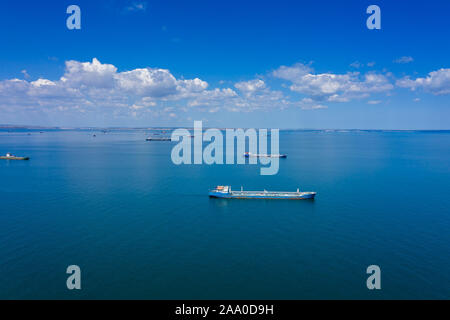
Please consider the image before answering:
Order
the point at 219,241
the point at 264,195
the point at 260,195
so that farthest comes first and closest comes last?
the point at 264,195
the point at 260,195
the point at 219,241

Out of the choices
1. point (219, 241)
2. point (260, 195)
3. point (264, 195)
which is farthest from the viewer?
point (264, 195)

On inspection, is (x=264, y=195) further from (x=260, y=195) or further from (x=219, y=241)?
(x=219, y=241)

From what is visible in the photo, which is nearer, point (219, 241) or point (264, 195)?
point (219, 241)

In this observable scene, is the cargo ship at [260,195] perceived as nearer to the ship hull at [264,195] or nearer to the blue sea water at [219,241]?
the ship hull at [264,195]

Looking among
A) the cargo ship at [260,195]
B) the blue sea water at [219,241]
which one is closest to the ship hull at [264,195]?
the cargo ship at [260,195]

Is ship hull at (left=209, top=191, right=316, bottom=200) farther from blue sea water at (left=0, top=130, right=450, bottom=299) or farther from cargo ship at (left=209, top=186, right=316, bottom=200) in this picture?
blue sea water at (left=0, top=130, right=450, bottom=299)

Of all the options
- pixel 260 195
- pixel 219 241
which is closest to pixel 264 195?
pixel 260 195

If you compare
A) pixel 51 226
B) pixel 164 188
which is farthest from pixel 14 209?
pixel 164 188

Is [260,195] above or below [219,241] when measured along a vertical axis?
above
